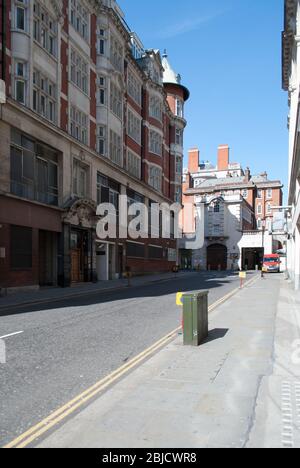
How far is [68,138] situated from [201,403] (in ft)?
79.0

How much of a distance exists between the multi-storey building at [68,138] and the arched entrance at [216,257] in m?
28.5

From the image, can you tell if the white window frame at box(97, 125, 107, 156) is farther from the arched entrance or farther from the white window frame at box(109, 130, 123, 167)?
the arched entrance

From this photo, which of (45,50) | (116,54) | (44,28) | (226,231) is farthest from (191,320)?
(226,231)

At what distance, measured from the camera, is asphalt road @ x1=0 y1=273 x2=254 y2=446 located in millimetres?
5664

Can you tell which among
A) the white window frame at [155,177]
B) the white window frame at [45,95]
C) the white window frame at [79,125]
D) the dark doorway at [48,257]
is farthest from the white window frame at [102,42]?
the dark doorway at [48,257]

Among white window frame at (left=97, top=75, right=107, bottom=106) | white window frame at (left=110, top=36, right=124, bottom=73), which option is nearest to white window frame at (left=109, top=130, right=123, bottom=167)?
white window frame at (left=97, top=75, right=107, bottom=106)

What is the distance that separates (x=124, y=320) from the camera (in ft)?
43.2

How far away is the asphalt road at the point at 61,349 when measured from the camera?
566cm

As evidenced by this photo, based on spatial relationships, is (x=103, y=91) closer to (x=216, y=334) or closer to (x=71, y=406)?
(x=216, y=334)

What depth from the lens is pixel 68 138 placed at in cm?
2742

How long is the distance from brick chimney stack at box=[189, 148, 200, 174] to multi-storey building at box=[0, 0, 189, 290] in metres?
50.7

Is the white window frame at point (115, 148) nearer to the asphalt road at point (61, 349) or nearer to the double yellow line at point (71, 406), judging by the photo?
the asphalt road at point (61, 349)

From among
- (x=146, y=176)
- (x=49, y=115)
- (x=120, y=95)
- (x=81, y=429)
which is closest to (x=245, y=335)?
(x=81, y=429)
